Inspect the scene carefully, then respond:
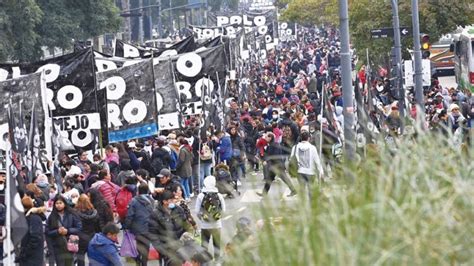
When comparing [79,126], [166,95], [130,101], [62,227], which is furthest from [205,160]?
[62,227]

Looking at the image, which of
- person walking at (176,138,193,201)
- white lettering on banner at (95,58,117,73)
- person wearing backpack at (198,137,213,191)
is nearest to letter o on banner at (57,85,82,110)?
person walking at (176,138,193,201)

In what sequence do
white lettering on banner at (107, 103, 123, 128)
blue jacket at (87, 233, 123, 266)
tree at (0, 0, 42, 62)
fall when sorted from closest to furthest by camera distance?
1. blue jacket at (87, 233, 123, 266)
2. white lettering on banner at (107, 103, 123, 128)
3. tree at (0, 0, 42, 62)

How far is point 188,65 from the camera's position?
32.0m

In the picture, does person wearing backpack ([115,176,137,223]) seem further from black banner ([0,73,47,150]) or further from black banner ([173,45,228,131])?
black banner ([173,45,228,131])

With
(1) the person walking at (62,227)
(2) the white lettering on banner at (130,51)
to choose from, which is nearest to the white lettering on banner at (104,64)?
(2) the white lettering on banner at (130,51)

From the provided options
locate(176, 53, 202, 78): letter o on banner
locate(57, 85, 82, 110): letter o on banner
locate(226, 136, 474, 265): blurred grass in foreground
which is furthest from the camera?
locate(176, 53, 202, 78): letter o on banner

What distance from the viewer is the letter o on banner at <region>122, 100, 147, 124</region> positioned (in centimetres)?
2661

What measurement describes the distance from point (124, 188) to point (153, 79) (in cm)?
813

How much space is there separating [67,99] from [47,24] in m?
32.5

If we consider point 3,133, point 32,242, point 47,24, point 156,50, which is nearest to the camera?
point 32,242

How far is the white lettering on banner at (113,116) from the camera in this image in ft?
86.8

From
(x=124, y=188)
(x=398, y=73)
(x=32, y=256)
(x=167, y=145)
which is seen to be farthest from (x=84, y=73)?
(x=398, y=73)

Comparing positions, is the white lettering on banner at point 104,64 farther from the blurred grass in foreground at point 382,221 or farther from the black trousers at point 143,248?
the blurred grass in foreground at point 382,221

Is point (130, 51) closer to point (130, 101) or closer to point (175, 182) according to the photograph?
point (130, 101)
